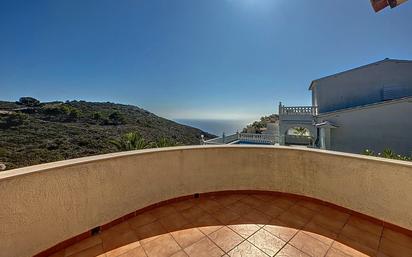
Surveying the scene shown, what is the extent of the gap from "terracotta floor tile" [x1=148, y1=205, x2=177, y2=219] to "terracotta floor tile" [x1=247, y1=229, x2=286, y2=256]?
126cm

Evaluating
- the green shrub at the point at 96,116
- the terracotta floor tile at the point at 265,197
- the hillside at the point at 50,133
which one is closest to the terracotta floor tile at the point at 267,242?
the terracotta floor tile at the point at 265,197

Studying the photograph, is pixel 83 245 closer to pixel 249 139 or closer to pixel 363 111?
pixel 249 139

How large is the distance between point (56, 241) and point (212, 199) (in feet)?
7.06

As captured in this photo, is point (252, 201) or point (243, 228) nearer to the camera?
point (243, 228)

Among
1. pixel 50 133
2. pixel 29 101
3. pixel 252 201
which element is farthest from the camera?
pixel 29 101

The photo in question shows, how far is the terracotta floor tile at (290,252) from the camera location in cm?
179

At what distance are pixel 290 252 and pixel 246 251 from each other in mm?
477

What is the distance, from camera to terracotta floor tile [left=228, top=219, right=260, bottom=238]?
2178 millimetres

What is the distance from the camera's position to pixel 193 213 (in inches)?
104

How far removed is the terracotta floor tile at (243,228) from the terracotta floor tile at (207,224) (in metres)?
0.20

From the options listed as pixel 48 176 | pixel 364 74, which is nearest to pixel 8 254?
pixel 48 176

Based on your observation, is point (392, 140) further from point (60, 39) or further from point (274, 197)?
point (60, 39)

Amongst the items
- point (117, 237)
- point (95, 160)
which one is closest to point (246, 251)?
point (117, 237)

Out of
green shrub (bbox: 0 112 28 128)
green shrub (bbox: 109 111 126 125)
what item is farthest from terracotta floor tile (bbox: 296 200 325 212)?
green shrub (bbox: 109 111 126 125)
